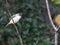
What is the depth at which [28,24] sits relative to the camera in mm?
4293

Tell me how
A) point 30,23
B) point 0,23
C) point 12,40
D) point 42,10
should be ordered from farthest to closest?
point 42,10, point 30,23, point 12,40, point 0,23

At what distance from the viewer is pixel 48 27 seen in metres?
4.54

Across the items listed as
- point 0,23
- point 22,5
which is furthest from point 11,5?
point 0,23

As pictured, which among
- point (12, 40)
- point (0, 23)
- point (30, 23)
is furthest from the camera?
point (30, 23)

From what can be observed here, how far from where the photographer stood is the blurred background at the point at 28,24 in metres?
4.06

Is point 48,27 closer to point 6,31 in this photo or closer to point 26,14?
point 26,14

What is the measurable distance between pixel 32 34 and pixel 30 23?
24 centimetres

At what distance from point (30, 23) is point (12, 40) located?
447 mm

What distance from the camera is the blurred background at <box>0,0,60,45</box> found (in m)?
4.06

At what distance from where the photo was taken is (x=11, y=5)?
4.60 m

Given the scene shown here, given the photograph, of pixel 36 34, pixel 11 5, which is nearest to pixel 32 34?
pixel 36 34

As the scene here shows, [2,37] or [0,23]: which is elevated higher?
[0,23]

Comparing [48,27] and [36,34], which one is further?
[48,27]

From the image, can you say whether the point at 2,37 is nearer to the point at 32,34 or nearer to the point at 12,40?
the point at 12,40
